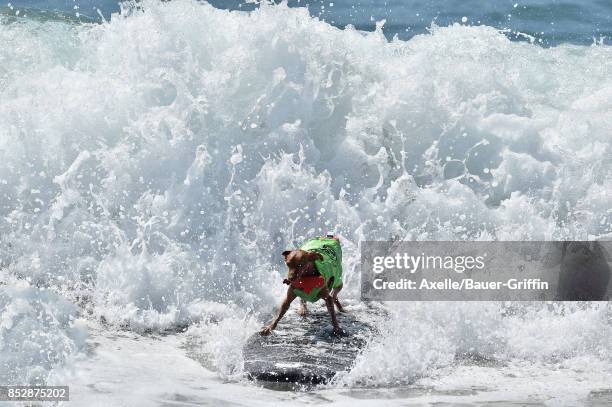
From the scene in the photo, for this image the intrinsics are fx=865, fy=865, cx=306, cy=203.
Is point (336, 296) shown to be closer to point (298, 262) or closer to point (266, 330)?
point (266, 330)


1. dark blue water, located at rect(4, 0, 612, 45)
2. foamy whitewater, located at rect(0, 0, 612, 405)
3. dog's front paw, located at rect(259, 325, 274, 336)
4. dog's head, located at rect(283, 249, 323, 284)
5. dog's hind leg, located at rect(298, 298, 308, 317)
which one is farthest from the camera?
dark blue water, located at rect(4, 0, 612, 45)

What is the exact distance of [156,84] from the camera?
864cm

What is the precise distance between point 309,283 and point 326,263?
207 millimetres

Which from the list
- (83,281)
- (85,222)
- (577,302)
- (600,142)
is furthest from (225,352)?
(600,142)

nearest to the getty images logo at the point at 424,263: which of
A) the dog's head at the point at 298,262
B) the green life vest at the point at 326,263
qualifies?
the green life vest at the point at 326,263

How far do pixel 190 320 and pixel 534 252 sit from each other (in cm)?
327

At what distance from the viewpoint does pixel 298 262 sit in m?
6.05

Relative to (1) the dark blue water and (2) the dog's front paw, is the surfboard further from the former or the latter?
(1) the dark blue water

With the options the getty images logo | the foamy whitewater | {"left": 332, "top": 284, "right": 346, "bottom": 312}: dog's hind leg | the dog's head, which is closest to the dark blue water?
the foamy whitewater

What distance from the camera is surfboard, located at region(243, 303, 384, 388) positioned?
19.9 ft

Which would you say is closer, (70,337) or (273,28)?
(70,337)

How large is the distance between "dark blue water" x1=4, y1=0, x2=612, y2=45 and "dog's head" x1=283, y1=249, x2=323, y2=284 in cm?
675

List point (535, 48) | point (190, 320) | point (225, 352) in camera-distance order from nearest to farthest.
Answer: point (225, 352) → point (190, 320) → point (535, 48)

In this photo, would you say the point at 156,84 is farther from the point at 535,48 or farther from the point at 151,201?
the point at 535,48
